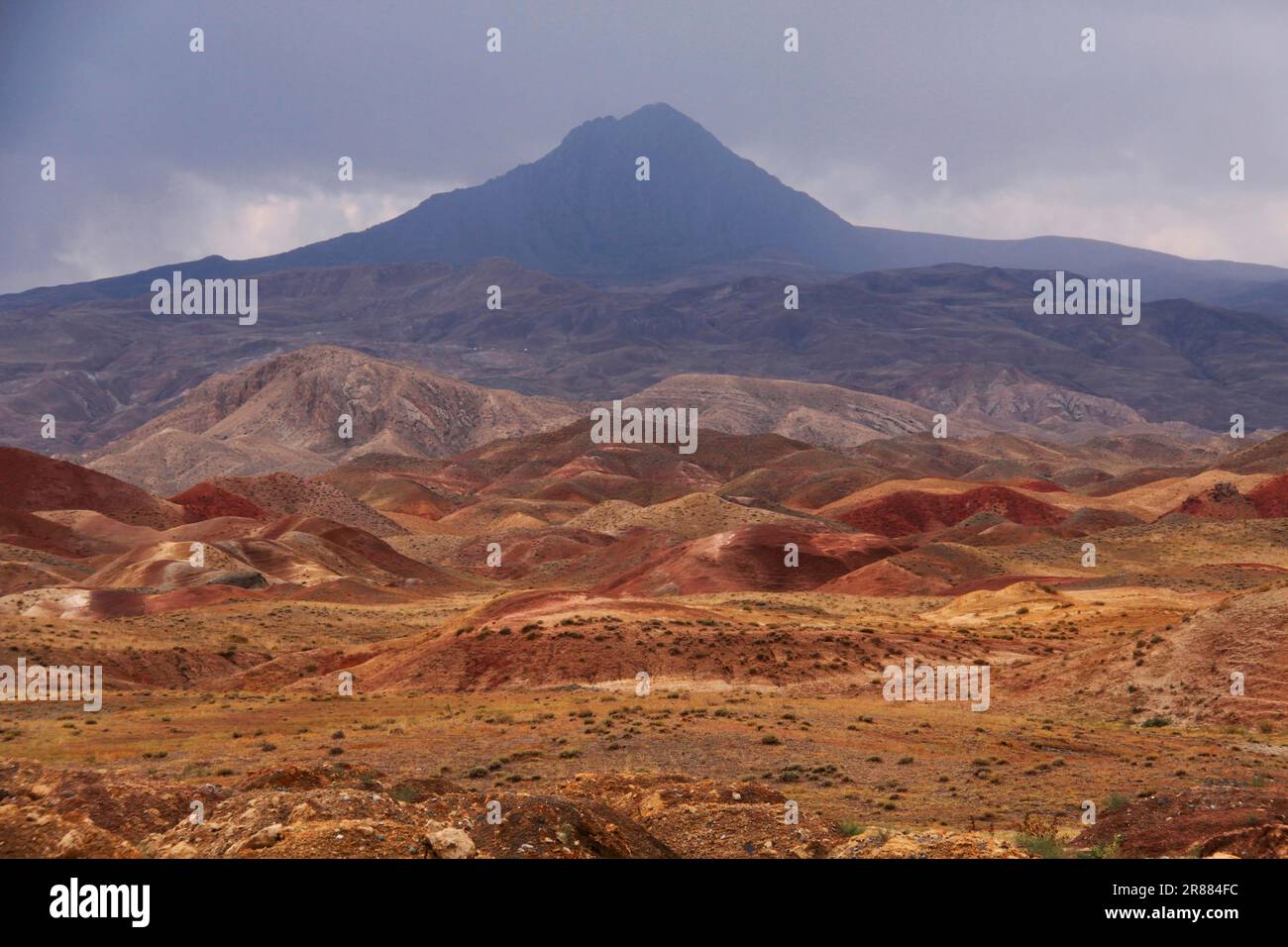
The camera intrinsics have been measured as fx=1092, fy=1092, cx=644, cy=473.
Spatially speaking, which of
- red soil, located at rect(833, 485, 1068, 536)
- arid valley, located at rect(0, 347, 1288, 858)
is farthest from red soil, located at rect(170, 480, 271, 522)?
red soil, located at rect(833, 485, 1068, 536)

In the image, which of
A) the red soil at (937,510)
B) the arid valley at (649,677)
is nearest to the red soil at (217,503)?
the arid valley at (649,677)

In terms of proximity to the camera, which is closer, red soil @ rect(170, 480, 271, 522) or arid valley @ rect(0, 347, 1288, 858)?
arid valley @ rect(0, 347, 1288, 858)

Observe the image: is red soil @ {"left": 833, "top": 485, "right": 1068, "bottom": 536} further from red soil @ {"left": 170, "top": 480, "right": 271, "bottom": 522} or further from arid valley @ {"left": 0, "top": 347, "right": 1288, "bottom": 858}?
red soil @ {"left": 170, "top": 480, "right": 271, "bottom": 522}

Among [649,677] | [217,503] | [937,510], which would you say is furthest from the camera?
[937,510]

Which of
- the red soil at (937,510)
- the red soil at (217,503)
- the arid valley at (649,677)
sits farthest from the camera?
the red soil at (937,510)

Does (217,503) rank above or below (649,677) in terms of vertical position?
above

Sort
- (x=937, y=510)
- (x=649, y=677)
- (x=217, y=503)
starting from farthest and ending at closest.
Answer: (x=937, y=510)
(x=217, y=503)
(x=649, y=677)

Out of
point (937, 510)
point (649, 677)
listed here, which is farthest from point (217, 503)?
point (649, 677)

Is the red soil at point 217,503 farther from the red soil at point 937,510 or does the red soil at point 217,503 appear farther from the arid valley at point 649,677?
the red soil at point 937,510

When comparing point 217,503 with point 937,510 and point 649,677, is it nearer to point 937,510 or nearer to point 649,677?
point 937,510
